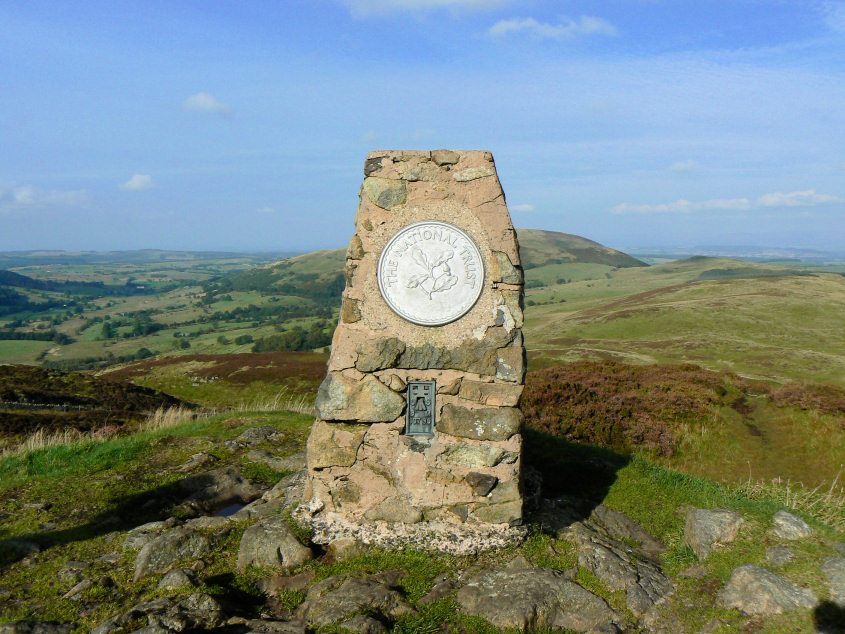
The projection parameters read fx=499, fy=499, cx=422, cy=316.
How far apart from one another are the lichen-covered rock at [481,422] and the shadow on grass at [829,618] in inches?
128

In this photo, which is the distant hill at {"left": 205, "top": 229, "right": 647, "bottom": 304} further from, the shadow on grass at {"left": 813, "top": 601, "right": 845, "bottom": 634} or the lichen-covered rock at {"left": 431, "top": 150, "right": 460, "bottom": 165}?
the shadow on grass at {"left": 813, "top": 601, "right": 845, "bottom": 634}

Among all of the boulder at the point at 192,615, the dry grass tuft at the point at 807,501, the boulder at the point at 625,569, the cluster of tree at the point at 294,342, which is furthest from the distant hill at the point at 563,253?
the boulder at the point at 192,615

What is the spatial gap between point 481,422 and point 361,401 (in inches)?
61.1

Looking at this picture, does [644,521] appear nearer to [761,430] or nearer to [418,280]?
[418,280]

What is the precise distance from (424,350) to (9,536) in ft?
18.8

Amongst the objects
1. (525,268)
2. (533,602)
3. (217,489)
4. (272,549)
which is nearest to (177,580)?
(272,549)

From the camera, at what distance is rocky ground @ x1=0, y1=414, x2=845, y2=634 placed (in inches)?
188

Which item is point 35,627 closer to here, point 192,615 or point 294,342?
point 192,615

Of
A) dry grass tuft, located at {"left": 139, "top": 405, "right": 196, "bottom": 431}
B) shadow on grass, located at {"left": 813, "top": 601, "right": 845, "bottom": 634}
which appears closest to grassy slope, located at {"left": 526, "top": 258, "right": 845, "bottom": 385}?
dry grass tuft, located at {"left": 139, "top": 405, "right": 196, "bottom": 431}

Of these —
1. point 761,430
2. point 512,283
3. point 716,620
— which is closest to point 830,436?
point 761,430

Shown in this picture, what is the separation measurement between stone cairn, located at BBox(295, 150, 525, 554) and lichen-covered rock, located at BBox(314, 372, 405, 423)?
0.01 meters

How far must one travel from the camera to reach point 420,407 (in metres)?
6.44

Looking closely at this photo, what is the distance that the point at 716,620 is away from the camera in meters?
4.83

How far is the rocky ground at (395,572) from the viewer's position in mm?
4770
